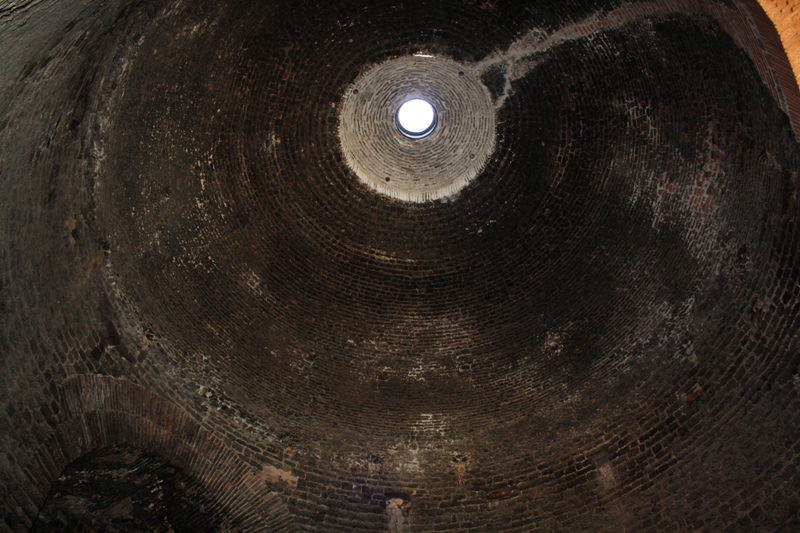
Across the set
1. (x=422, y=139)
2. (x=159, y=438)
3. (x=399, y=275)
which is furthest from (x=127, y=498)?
(x=422, y=139)

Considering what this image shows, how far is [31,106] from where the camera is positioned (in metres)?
5.68

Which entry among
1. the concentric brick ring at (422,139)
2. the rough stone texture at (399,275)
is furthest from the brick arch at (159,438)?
the concentric brick ring at (422,139)

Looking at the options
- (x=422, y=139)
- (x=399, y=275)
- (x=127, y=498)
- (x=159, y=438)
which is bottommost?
(x=127, y=498)

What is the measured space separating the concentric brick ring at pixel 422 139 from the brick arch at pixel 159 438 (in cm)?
382

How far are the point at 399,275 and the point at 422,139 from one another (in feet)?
Result: 6.54

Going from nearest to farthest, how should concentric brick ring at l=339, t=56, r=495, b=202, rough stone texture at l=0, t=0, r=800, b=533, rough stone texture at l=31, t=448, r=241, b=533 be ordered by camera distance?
rough stone texture at l=31, t=448, r=241, b=533 < rough stone texture at l=0, t=0, r=800, b=533 < concentric brick ring at l=339, t=56, r=495, b=202

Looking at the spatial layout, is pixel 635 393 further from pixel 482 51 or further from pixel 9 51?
pixel 9 51

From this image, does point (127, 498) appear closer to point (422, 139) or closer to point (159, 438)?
point (159, 438)

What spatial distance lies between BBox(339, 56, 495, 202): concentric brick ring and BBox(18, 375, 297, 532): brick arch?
12.5 feet

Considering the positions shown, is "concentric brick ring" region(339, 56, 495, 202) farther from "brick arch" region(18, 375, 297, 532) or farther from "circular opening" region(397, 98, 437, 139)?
"brick arch" region(18, 375, 297, 532)

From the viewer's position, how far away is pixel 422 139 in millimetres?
8477

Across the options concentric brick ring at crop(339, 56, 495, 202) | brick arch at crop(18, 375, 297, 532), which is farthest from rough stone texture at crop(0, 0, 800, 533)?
concentric brick ring at crop(339, 56, 495, 202)

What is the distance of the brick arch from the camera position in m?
5.85

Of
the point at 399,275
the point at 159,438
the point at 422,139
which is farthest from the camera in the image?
the point at 422,139
